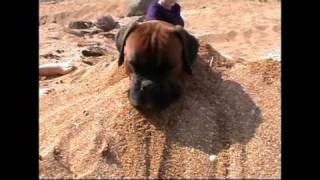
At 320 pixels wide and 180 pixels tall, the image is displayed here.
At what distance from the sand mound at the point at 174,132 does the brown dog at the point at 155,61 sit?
133 millimetres

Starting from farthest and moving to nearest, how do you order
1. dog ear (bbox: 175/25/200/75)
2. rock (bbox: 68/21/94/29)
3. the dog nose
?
rock (bbox: 68/21/94/29) < dog ear (bbox: 175/25/200/75) < the dog nose

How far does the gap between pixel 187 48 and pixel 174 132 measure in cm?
65

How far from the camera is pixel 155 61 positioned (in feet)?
13.6

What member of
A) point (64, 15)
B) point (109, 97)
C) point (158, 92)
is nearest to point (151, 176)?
point (158, 92)

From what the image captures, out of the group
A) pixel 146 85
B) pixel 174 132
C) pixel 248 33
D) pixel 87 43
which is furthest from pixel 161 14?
pixel 248 33

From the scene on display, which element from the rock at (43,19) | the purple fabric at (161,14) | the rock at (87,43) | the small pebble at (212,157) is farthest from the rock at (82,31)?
the small pebble at (212,157)

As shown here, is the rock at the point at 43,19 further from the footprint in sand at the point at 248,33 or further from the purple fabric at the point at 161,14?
the purple fabric at the point at 161,14

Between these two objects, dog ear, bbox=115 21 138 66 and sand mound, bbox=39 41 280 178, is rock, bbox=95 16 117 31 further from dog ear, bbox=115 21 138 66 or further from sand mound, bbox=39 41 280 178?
dog ear, bbox=115 21 138 66

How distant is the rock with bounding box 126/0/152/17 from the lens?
1096 centimetres

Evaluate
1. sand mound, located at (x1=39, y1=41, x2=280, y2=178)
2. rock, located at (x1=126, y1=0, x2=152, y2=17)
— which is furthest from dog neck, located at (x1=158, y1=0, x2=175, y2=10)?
rock, located at (x1=126, y1=0, x2=152, y2=17)

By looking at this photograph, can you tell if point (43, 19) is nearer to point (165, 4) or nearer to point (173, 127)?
point (165, 4)

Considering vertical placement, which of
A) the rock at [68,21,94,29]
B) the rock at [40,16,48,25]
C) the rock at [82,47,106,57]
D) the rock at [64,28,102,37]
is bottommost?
the rock at [40,16,48,25]

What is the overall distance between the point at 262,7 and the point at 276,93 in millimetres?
6608
